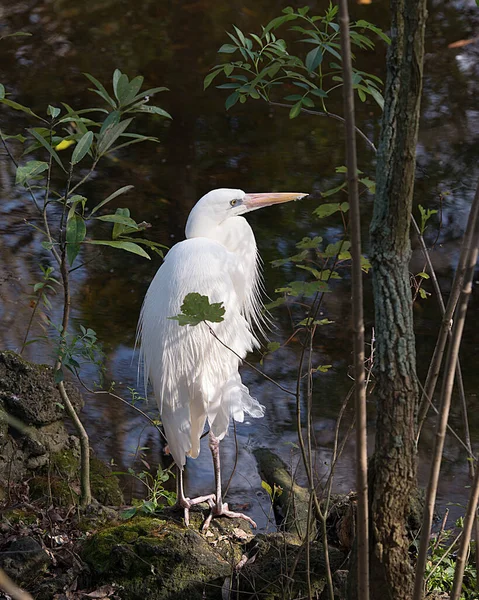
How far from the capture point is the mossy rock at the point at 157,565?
2.49m

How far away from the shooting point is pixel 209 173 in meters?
6.74

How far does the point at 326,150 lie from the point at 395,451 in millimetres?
5563

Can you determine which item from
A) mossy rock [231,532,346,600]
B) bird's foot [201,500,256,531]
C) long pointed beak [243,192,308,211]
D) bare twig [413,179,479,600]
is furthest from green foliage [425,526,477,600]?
long pointed beak [243,192,308,211]

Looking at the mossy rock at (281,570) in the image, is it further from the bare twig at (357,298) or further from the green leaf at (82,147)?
the green leaf at (82,147)

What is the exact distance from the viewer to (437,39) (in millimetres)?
9055

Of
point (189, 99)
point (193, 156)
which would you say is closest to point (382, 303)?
point (193, 156)

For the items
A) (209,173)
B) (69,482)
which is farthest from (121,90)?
(209,173)

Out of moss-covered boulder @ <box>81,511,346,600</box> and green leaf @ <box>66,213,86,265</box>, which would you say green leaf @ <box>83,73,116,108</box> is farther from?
moss-covered boulder @ <box>81,511,346,600</box>

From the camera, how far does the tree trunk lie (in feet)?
5.44

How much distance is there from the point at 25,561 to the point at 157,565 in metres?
0.39

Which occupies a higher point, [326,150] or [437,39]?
[437,39]

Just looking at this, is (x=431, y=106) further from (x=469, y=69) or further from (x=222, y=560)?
(x=222, y=560)

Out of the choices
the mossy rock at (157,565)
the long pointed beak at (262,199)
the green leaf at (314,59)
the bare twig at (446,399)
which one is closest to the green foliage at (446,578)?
the mossy rock at (157,565)

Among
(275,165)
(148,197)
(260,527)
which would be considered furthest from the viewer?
(275,165)
